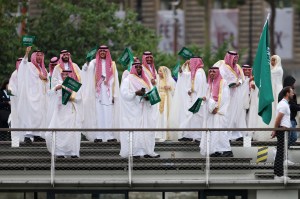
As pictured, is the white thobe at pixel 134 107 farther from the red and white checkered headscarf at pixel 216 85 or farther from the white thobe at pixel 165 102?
the white thobe at pixel 165 102

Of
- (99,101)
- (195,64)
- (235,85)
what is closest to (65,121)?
(99,101)

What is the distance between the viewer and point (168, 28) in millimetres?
79000

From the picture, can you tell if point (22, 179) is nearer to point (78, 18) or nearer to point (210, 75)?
point (210, 75)

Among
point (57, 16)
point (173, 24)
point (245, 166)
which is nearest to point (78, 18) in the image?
point (57, 16)

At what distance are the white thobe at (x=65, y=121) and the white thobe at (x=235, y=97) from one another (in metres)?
3.08

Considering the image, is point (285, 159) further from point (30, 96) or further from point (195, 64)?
point (30, 96)

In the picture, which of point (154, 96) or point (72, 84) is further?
point (154, 96)

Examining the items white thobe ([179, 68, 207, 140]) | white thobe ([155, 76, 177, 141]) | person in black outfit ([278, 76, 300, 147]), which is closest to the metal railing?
person in black outfit ([278, 76, 300, 147])

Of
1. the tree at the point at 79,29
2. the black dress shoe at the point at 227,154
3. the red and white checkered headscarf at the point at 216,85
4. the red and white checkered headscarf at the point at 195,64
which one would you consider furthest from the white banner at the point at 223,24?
the black dress shoe at the point at 227,154

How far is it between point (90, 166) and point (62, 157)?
2.11 ft

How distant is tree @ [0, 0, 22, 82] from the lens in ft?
135

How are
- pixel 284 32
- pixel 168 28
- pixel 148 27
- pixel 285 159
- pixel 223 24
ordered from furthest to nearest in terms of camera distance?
pixel 168 28
pixel 223 24
pixel 284 32
pixel 148 27
pixel 285 159

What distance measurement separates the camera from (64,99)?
3052cm

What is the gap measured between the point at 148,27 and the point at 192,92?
29.0m
